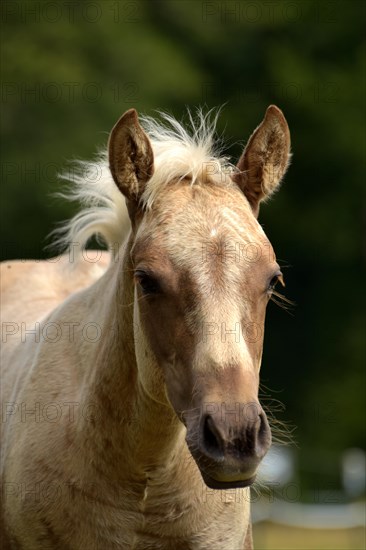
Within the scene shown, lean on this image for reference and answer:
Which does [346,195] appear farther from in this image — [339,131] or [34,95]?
[34,95]

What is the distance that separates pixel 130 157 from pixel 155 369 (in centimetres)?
100

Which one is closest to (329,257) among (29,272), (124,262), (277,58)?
(277,58)

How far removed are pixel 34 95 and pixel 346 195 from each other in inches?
324

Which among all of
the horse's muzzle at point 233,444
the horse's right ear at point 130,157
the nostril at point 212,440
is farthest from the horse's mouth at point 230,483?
the horse's right ear at point 130,157

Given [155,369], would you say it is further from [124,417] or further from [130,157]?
[130,157]

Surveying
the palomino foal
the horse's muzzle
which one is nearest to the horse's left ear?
the palomino foal

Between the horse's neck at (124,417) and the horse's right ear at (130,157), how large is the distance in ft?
1.10

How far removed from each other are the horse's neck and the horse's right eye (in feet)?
1.12

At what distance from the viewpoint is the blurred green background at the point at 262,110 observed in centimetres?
2420

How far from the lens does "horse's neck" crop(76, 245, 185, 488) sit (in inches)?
211

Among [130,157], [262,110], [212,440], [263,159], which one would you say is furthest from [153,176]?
[262,110]

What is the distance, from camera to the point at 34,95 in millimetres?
24656

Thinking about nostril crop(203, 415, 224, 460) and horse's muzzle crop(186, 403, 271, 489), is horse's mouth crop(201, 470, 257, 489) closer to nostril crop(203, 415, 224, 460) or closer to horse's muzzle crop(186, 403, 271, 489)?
horse's muzzle crop(186, 403, 271, 489)

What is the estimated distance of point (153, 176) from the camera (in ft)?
17.3
